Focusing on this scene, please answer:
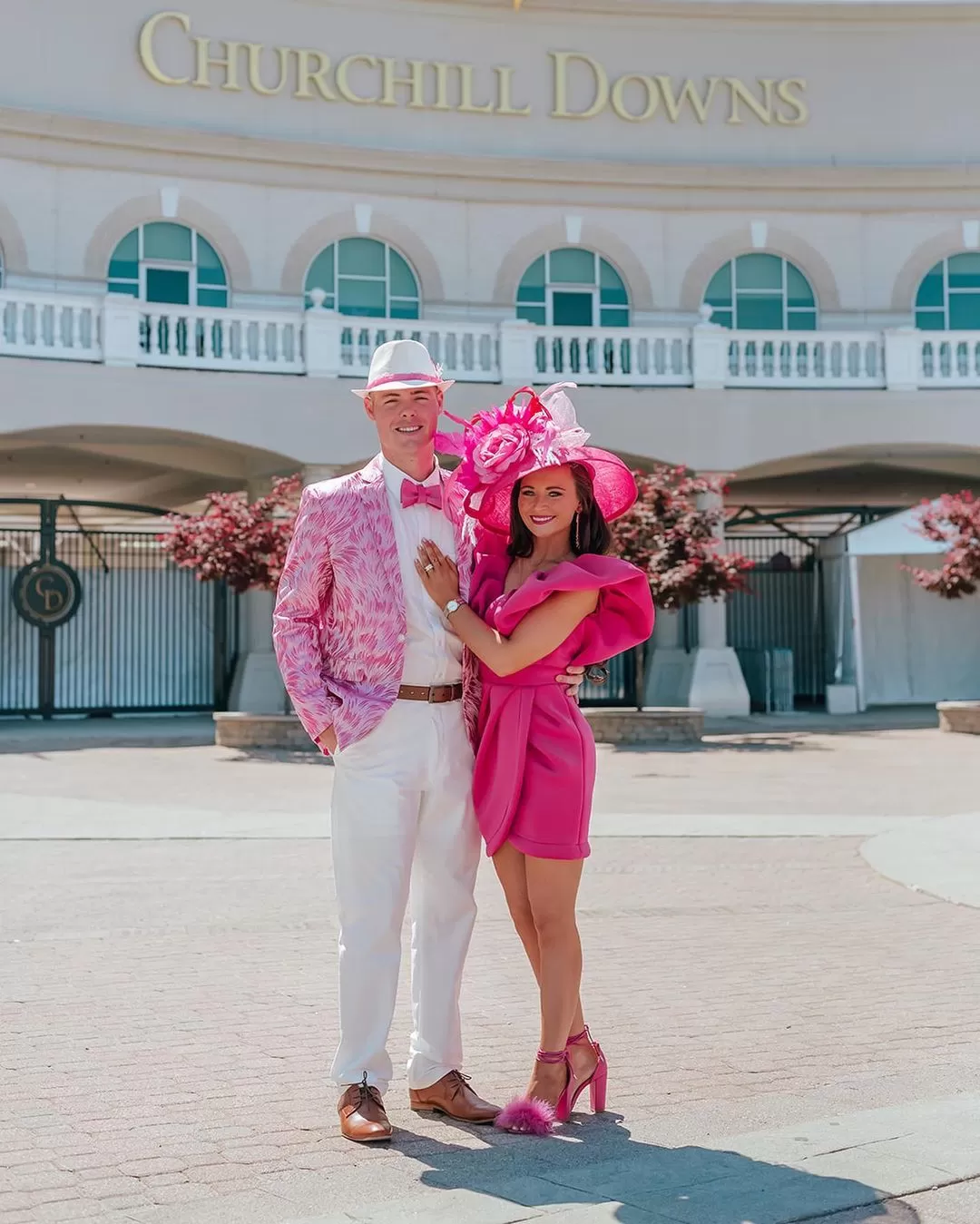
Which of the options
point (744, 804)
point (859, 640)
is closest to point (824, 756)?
point (744, 804)

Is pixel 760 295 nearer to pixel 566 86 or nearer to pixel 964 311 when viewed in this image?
pixel 964 311

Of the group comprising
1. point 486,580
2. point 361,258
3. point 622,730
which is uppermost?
point 361,258

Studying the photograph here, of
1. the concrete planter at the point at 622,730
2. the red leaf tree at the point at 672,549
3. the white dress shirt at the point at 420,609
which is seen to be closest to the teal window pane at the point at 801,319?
the red leaf tree at the point at 672,549

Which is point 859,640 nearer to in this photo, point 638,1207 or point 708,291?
point 708,291

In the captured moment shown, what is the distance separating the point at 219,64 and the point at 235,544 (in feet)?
26.7

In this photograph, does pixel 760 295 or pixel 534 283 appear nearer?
pixel 534 283

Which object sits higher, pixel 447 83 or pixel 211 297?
pixel 447 83

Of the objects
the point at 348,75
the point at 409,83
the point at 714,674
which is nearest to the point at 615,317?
the point at 409,83

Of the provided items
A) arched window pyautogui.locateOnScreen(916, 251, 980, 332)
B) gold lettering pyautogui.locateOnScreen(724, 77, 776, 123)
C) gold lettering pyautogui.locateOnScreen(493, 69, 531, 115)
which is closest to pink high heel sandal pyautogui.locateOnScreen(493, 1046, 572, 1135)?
gold lettering pyautogui.locateOnScreen(493, 69, 531, 115)

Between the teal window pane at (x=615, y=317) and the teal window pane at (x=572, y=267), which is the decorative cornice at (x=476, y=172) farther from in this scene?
the teal window pane at (x=615, y=317)

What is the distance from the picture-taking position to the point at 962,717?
19312 mm

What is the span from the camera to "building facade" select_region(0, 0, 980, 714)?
20266 mm

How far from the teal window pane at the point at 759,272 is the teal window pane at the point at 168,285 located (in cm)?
852

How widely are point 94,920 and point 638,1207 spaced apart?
4582mm
